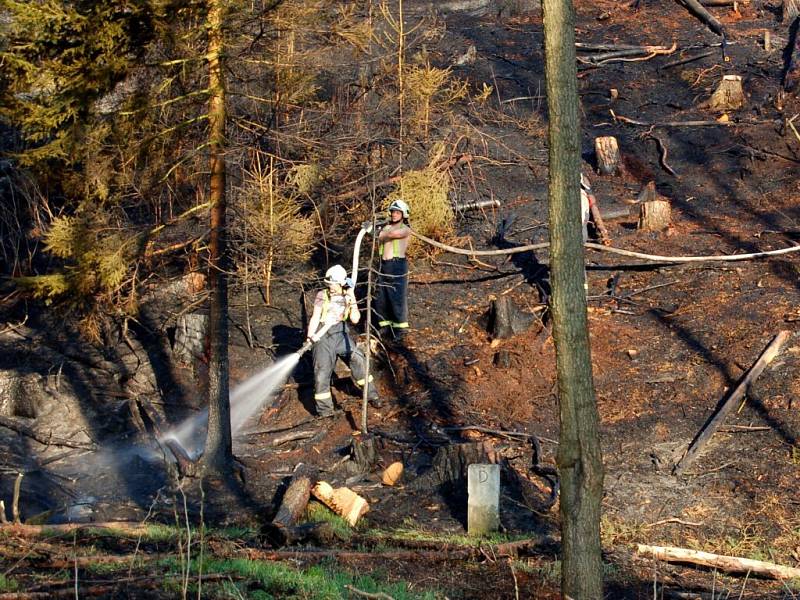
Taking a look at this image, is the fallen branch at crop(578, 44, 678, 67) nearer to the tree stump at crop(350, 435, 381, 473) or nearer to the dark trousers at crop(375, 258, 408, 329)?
the dark trousers at crop(375, 258, 408, 329)

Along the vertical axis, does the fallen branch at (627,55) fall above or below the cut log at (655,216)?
above

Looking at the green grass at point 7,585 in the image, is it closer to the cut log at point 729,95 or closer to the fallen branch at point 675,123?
the fallen branch at point 675,123

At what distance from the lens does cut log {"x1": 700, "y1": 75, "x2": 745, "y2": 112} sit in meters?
20.8

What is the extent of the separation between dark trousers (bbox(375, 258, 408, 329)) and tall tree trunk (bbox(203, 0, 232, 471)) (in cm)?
305

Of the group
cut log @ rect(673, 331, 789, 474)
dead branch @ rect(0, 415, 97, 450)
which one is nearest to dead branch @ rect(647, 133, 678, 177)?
cut log @ rect(673, 331, 789, 474)

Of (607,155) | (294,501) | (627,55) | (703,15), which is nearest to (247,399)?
(294,501)

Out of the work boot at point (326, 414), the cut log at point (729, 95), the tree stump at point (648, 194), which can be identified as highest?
the cut log at point (729, 95)

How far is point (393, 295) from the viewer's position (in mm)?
14344

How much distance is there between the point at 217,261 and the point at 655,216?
8443mm

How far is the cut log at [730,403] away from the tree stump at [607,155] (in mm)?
7377

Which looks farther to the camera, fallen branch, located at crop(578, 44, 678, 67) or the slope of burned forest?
fallen branch, located at crop(578, 44, 678, 67)

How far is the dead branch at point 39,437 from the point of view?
1300 cm

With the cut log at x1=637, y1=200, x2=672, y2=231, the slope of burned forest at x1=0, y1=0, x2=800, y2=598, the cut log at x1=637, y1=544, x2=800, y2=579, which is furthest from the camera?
the cut log at x1=637, y1=200, x2=672, y2=231

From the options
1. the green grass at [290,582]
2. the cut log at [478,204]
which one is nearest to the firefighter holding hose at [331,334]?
the cut log at [478,204]
